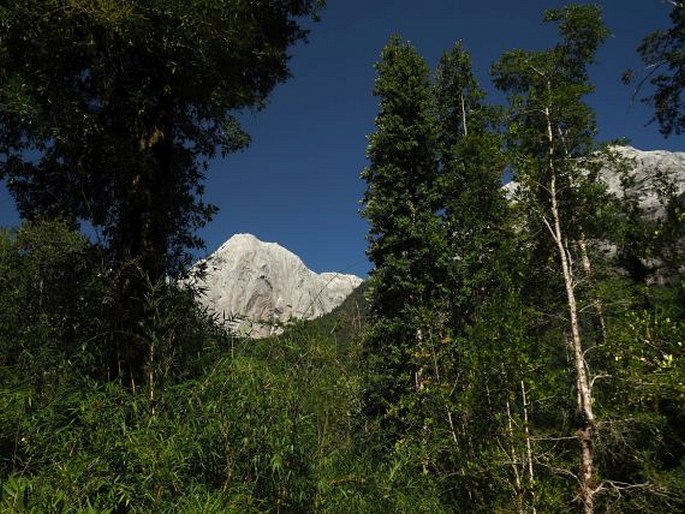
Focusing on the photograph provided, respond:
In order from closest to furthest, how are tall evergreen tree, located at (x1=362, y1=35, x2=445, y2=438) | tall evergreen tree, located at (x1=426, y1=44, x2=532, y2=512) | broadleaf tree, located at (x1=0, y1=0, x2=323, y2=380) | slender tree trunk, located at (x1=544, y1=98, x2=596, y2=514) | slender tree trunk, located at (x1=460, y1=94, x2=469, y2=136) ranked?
1. broadleaf tree, located at (x1=0, y1=0, x2=323, y2=380)
2. slender tree trunk, located at (x1=544, y1=98, x2=596, y2=514)
3. tall evergreen tree, located at (x1=426, y1=44, x2=532, y2=512)
4. tall evergreen tree, located at (x1=362, y1=35, x2=445, y2=438)
5. slender tree trunk, located at (x1=460, y1=94, x2=469, y2=136)

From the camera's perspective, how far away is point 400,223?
18219 mm

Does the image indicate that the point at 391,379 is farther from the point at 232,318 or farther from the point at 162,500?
the point at 162,500

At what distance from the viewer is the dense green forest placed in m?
A: 4.31

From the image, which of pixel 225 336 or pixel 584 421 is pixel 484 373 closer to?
pixel 584 421

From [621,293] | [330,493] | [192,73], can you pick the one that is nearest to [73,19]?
[192,73]

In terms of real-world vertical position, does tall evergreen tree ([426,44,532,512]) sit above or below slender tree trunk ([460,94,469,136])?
below

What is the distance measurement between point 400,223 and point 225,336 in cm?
1269

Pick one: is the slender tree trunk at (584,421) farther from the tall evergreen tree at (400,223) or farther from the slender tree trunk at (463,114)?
the slender tree trunk at (463,114)

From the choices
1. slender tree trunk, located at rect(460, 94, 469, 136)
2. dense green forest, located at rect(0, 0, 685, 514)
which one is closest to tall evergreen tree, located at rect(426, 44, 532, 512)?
dense green forest, located at rect(0, 0, 685, 514)

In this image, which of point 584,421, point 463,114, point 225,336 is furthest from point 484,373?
point 463,114

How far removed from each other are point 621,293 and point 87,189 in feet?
34.8

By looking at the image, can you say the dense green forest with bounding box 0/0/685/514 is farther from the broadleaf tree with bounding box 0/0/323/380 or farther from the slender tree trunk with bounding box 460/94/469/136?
the slender tree trunk with bounding box 460/94/469/136

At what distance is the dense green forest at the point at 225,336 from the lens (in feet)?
14.1

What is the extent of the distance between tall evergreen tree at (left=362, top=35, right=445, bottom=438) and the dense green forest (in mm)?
4347
